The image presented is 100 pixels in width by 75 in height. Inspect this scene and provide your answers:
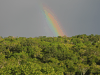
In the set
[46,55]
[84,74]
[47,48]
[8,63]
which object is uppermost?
[47,48]

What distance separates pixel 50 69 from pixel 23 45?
63.0ft

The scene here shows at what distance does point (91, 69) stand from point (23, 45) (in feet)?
81.8

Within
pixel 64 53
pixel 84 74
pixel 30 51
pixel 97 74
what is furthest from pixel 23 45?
pixel 97 74

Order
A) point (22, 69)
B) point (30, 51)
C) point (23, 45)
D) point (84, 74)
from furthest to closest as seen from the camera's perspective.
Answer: point (23, 45), point (30, 51), point (84, 74), point (22, 69)

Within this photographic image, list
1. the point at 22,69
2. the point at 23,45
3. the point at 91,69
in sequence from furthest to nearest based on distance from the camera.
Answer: the point at 23,45, the point at 91,69, the point at 22,69

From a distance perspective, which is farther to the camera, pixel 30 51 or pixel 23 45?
pixel 23 45

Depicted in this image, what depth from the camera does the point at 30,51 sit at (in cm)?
3947

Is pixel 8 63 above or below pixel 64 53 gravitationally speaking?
below

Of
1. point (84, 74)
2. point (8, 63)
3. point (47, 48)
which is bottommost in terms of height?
point (84, 74)

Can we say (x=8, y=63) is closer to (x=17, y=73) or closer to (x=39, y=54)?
(x=17, y=73)

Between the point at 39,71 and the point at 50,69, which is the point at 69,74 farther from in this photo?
the point at 39,71

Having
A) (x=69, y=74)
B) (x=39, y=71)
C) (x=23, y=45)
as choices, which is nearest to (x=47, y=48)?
(x=23, y=45)

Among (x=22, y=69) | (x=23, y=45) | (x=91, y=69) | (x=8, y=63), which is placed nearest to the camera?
(x=22, y=69)

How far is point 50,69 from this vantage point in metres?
27.2
